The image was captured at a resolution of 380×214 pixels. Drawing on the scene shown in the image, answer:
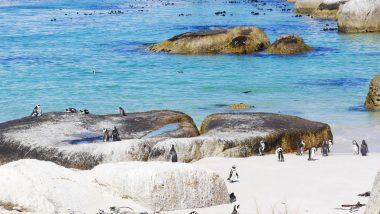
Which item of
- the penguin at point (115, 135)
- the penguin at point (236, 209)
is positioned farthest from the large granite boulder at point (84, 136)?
the penguin at point (236, 209)

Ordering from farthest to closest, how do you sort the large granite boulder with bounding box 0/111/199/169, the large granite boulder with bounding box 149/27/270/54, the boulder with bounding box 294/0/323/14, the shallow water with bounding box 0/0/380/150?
the boulder with bounding box 294/0/323/14, the large granite boulder with bounding box 149/27/270/54, the shallow water with bounding box 0/0/380/150, the large granite boulder with bounding box 0/111/199/169

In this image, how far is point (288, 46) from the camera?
47219mm

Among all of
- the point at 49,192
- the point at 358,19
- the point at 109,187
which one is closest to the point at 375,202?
the point at 49,192

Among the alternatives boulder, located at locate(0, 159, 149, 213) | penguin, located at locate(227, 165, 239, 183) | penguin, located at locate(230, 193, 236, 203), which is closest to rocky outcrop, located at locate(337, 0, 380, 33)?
penguin, located at locate(227, 165, 239, 183)

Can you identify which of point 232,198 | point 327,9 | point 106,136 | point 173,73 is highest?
point 327,9

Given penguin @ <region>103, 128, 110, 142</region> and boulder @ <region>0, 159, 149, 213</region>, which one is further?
penguin @ <region>103, 128, 110, 142</region>

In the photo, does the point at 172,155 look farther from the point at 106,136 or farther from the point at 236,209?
the point at 236,209

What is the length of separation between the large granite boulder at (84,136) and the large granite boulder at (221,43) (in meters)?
23.3

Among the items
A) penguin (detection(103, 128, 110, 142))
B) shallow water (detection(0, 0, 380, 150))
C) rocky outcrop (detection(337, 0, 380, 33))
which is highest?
rocky outcrop (detection(337, 0, 380, 33))

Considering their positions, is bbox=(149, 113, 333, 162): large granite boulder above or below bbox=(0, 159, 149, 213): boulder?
below

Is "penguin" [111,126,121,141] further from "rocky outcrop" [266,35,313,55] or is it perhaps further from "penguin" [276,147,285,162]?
"rocky outcrop" [266,35,313,55]

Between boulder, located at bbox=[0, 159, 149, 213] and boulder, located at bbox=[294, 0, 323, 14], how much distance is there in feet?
201

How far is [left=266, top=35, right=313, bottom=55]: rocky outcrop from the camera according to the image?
4703 centimetres

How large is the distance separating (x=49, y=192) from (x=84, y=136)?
7.01m
